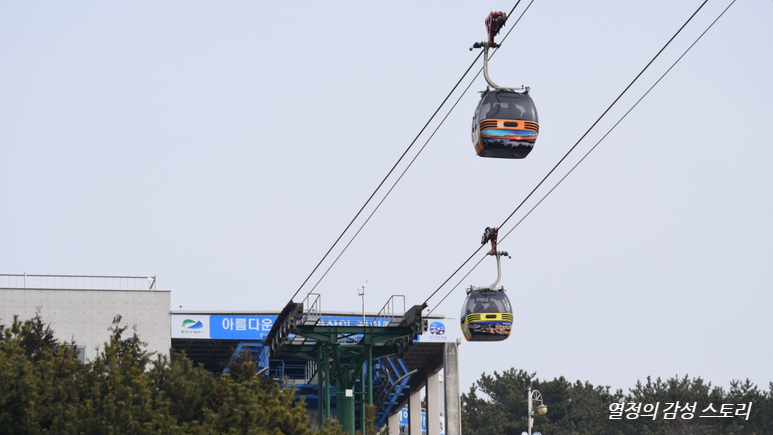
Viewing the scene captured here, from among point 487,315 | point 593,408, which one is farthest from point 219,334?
point 593,408

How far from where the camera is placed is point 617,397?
9794cm

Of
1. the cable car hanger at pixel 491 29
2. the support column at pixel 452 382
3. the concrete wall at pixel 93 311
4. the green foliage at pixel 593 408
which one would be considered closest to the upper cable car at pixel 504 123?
the cable car hanger at pixel 491 29

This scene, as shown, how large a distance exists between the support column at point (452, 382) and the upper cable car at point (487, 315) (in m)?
33.3

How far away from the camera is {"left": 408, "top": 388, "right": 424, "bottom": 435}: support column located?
66125mm

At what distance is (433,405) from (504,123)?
4817 centimetres

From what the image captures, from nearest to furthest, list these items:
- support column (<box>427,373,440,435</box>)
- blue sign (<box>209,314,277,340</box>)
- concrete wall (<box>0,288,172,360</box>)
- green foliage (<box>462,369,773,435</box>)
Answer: concrete wall (<box>0,288,172,360</box>), blue sign (<box>209,314,277,340</box>), support column (<box>427,373,440,435</box>), green foliage (<box>462,369,773,435</box>)

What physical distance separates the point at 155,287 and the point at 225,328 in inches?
221

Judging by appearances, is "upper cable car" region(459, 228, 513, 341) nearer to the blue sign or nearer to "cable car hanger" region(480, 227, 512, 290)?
"cable car hanger" region(480, 227, 512, 290)

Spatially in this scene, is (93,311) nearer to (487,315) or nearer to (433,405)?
(433,405)

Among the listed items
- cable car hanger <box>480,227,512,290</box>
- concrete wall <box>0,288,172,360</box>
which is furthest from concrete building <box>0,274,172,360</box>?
cable car hanger <box>480,227,512,290</box>

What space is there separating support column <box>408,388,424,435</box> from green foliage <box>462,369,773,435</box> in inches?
1045

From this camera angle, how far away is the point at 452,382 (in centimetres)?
5703

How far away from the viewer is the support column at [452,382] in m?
57.0

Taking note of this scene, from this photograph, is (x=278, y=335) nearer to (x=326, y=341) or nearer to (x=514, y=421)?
(x=326, y=341)
